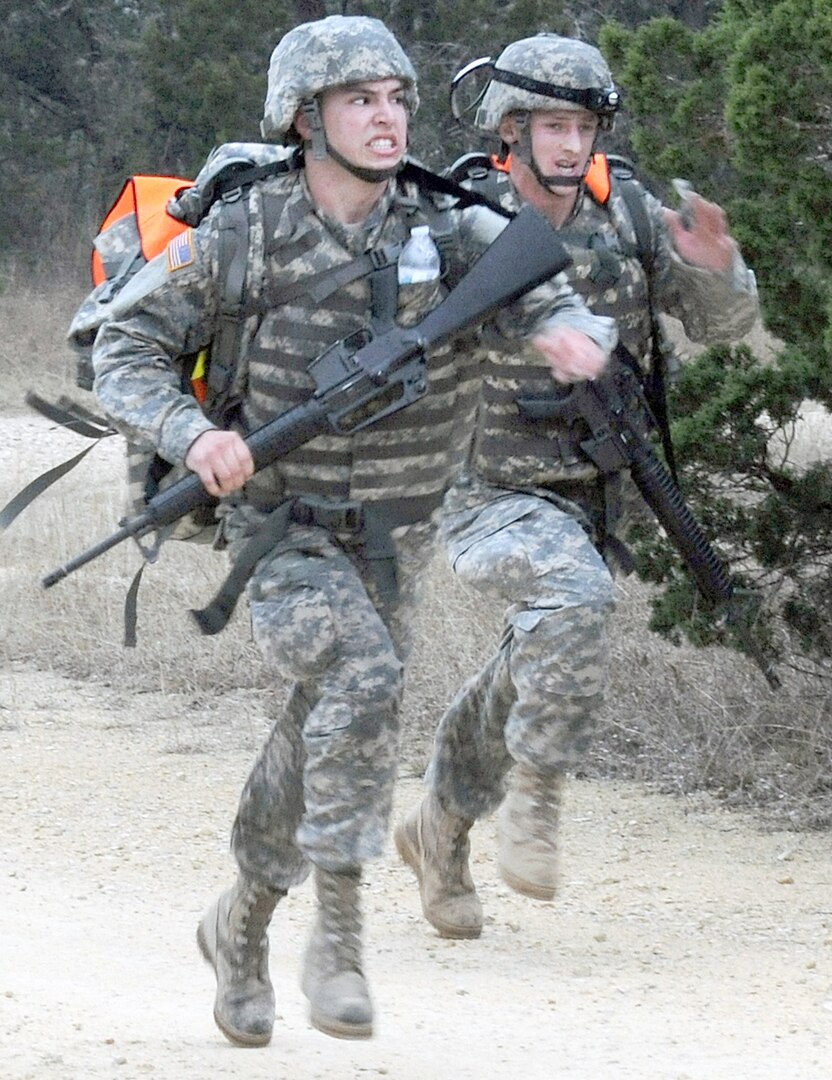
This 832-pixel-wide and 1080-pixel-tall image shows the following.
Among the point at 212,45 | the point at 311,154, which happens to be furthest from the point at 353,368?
the point at 212,45

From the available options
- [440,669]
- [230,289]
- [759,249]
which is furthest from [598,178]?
[440,669]

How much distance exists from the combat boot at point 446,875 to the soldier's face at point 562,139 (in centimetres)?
175

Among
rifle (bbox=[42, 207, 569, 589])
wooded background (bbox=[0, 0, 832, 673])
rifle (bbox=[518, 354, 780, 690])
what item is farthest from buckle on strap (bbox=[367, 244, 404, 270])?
wooded background (bbox=[0, 0, 832, 673])

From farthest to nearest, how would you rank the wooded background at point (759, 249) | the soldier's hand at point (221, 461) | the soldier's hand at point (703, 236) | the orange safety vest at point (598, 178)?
the wooded background at point (759, 249) → the orange safety vest at point (598, 178) → the soldier's hand at point (703, 236) → the soldier's hand at point (221, 461)

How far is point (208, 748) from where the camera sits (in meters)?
7.38

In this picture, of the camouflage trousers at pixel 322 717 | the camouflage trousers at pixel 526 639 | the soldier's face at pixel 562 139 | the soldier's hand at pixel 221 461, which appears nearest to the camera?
the soldier's hand at pixel 221 461

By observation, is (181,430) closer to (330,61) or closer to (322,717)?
(322,717)

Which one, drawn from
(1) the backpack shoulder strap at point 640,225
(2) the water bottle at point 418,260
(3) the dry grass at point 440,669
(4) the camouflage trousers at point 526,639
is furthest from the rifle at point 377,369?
(3) the dry grass at point 440,669

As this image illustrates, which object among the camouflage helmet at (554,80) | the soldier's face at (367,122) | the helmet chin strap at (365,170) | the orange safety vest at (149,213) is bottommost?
the orange safety vest at (149,213)

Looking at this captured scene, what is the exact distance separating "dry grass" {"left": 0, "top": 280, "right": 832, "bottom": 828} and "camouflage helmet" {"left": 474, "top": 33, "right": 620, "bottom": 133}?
4.73 feet

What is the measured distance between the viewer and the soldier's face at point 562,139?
199 inches

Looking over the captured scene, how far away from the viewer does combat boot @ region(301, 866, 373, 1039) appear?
379 cm

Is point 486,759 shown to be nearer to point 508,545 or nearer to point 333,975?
point 508,545

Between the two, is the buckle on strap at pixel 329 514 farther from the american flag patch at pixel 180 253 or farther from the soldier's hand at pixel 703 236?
the soldier's hand at pixel 703 236
